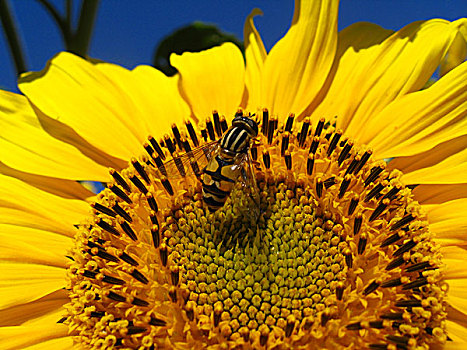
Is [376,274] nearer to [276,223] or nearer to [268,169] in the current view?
[276,223]

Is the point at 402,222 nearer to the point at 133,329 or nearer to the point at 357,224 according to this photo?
the point at 357,224

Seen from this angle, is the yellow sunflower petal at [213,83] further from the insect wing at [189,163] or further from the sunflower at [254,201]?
the insect wing at [189,163]

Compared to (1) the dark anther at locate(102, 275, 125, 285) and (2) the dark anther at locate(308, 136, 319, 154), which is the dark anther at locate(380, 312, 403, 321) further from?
(1) the dark anther at locate(102, 275, 125, 285)

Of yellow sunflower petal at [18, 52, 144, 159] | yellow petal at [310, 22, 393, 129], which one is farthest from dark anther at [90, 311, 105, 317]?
yellow petal at [310, 22, 393, 129]

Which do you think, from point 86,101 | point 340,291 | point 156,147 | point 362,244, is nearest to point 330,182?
point 362,244

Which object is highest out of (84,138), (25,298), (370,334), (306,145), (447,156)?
(84,138)

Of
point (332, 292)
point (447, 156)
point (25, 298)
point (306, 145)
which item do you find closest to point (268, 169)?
point (306, 145)
